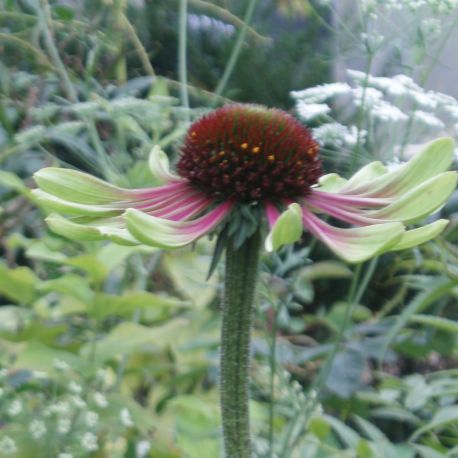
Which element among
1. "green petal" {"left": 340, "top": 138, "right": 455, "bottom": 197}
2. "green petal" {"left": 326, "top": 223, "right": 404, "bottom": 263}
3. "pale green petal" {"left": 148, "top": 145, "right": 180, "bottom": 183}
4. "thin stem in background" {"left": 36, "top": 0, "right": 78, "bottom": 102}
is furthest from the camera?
"thin stem in background" {"left": 36, "top": 0, "right": 78, "bottom": 102}

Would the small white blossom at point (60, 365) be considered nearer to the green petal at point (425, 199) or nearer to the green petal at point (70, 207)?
the green petal at point (70, 207)

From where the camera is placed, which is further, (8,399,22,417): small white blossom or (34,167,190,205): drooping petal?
(8,399,22,417): small white blossom

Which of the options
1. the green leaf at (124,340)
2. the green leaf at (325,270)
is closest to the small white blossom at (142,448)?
the green leaf at (124,340)

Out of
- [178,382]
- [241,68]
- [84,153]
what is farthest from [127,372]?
[241,68]

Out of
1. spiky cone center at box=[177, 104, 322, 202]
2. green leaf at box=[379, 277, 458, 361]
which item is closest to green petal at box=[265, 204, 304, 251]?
spiky cone center at box=[177, 104, 322, 202]

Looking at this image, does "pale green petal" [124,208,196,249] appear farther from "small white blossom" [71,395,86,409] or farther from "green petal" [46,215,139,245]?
"small white blossom" [71,395,86,409]

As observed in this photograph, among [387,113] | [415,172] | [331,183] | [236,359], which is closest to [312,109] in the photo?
[387,113]

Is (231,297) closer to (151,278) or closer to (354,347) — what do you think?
(354,347)

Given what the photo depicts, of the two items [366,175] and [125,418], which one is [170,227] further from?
[125,418]
